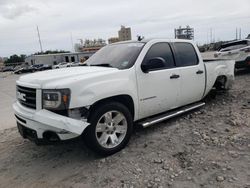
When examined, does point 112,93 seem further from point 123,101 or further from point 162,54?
point 162,54

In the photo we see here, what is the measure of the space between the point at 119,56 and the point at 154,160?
76.4 inches

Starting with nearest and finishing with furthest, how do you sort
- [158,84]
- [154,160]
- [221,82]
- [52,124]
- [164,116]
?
1. [52,124]
2. [154,160]
3. [158,84]
4. [164,116]
5. [221,82]

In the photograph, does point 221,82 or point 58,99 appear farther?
point 221,82

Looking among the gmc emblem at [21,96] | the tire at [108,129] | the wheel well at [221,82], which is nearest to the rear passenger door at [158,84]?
the tire at [108,129]

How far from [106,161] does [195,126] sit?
206cm

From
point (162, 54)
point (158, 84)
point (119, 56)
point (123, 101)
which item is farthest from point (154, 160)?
point (162, 54)

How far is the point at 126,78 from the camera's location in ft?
13.3

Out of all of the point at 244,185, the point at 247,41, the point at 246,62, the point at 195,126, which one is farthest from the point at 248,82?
the point at 244,185

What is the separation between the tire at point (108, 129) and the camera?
364 centimetres

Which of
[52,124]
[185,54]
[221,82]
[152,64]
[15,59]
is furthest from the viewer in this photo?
[15,59]

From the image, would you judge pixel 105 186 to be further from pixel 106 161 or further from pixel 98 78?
pixel 98 78

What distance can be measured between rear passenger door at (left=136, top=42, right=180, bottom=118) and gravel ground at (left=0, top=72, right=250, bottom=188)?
0.52 m

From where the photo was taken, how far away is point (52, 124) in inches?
131

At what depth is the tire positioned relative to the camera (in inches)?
143
